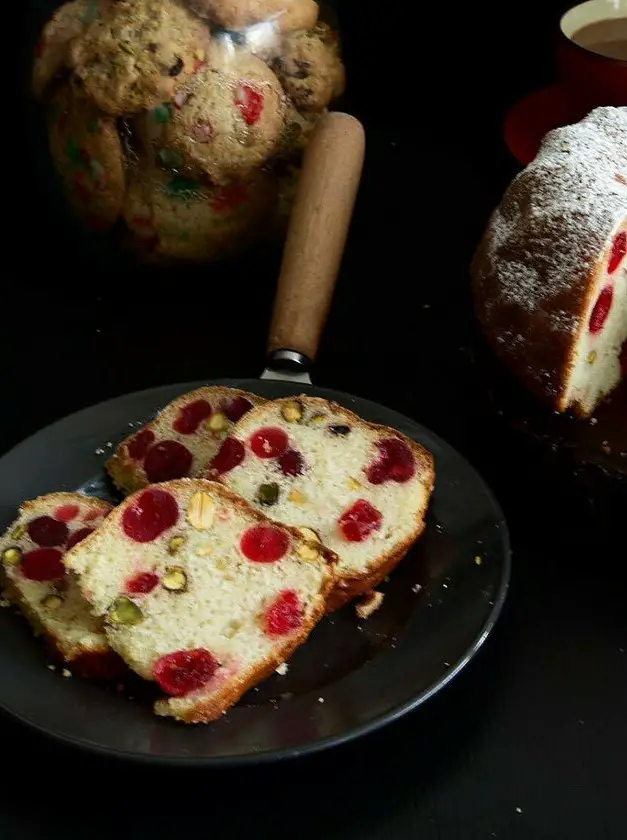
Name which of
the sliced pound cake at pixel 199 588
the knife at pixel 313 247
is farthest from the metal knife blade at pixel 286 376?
the sliced pound cake at pixel 199 588

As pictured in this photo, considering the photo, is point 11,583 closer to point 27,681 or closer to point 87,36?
point 27,681

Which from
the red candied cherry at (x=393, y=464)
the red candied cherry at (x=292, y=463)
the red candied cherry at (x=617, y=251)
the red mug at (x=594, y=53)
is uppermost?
the red mug at (x=594, y=53)

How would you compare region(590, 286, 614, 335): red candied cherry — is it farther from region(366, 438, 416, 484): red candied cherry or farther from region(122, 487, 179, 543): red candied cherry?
region(122, 487, 179, 543): red candied cherry

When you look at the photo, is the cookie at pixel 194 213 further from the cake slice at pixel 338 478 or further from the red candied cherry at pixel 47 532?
the red candied cherry at pixel 47 532

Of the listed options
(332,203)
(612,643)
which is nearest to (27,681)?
(612,643)

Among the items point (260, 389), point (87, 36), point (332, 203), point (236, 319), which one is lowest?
point (236, 319)

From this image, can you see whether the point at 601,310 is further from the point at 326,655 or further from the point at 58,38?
the point at 58,38

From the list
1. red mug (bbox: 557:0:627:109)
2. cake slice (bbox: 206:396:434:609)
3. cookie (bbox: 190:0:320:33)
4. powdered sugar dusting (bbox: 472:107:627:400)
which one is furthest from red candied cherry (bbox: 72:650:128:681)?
red mug (bbox: 557:0:627:109)
